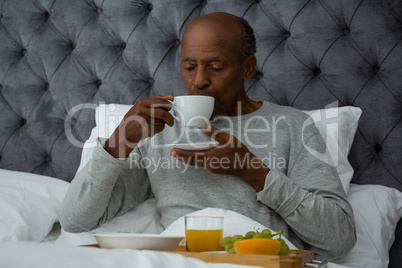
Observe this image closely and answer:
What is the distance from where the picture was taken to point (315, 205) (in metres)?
1.17

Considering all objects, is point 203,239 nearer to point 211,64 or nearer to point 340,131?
point 211,64

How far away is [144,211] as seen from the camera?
4.65ft

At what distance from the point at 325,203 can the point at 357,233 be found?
0.25 m

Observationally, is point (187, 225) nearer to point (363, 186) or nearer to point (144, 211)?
point (144, 211)

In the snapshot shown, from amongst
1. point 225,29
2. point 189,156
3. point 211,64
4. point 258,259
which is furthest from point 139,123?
point 258,259

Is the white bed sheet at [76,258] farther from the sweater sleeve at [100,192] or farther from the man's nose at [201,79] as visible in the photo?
the man's nose at [201,79]

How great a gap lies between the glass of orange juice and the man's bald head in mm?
649

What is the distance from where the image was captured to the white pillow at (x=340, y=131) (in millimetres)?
1463

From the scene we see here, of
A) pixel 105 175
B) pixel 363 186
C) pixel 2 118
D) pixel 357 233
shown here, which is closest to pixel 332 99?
pixel 363 186

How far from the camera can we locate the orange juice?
90cm

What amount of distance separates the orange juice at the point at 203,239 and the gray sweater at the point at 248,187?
0.29 meters

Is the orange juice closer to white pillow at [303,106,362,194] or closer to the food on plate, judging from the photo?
the food on plate

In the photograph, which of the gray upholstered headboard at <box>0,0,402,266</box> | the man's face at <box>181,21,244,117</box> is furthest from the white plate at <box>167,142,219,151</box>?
the gray upholstered headboard at <box>0,0,402,266</box>

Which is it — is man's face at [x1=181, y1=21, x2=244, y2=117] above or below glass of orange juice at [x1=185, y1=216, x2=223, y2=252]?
above
